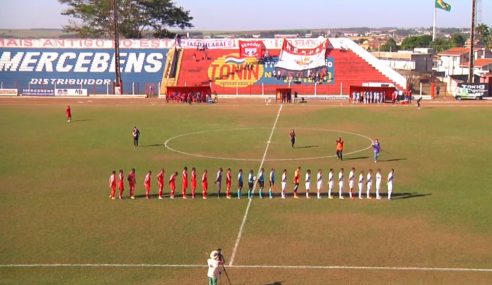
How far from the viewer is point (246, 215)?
20.6m

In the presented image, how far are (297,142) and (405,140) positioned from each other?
647 centimetres

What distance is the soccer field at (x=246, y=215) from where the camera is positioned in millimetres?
15828

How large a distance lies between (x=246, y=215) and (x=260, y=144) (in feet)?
45.3

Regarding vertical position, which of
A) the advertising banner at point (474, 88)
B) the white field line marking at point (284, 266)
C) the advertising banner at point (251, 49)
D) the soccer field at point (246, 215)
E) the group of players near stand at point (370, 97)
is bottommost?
the white field line marking at point (284, 266)

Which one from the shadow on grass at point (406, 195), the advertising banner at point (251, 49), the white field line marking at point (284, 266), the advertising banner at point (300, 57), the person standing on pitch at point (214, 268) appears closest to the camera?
the person standing on pitch at point (214, 268)

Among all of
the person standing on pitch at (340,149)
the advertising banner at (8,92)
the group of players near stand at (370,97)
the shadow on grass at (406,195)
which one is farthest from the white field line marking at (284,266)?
the advertising banner at (8,92)

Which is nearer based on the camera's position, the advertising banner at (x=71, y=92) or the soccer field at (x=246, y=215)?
the soccer field at (x=246, y=215)

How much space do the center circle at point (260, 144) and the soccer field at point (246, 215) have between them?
0.33 feet

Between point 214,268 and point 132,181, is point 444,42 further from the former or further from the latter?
point 214,268

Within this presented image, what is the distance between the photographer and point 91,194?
931 inches

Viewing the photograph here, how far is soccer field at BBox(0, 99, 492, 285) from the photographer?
15.8 metres

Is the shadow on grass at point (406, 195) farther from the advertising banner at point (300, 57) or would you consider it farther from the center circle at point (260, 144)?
the advertising banner at point (300, 57)

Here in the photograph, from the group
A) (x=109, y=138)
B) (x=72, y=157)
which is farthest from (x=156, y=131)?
(x=72, y=157)

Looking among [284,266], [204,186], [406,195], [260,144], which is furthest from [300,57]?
[284,266]
